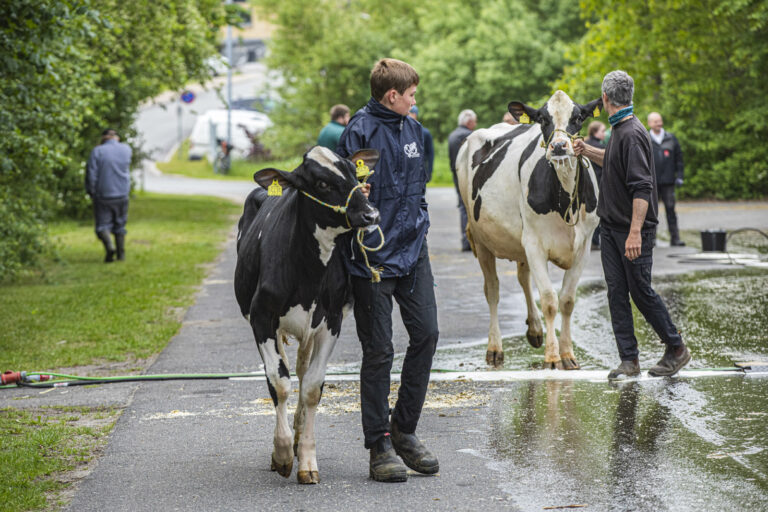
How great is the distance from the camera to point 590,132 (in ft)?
60.1

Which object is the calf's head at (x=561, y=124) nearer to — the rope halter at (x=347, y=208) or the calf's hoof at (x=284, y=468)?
the rope halter at (x=347, y=208)

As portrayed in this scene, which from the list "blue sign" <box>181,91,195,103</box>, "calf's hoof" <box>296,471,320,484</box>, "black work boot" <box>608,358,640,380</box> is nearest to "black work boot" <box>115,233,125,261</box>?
"black work boot" <box>608,358,640,380</box>

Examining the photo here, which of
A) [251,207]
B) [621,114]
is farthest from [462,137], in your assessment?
[251,207]

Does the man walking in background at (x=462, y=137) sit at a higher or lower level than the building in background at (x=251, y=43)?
lower

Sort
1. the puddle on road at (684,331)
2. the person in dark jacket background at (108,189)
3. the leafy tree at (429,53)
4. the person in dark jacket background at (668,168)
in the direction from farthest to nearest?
the leafy tree at (429,53) → the person in dark jacket background at (668,168) → the person in dark jacket background at (108,189) → the puddle on road at (684,331)

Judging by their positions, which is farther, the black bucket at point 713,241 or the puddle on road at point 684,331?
the black bucket at point 713,241

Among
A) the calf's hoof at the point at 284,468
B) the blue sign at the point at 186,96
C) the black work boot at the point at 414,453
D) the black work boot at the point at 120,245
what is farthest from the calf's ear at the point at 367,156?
the blue sign at the point at 186,96

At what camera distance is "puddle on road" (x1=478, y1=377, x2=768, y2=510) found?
5809 mm

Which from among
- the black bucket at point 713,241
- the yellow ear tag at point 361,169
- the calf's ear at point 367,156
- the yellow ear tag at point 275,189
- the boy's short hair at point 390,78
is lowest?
the black bucket at point 713,241

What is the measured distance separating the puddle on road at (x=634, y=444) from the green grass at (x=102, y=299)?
177 inches

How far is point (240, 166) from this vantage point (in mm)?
53812

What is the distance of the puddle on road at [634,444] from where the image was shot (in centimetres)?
581

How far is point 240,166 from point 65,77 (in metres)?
38.2

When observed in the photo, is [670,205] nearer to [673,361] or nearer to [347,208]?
[673,361]
